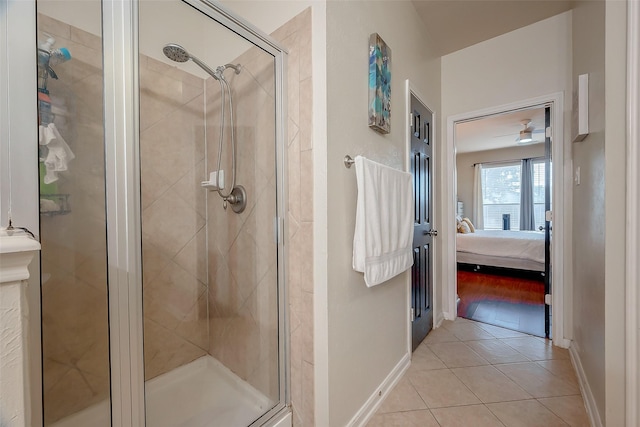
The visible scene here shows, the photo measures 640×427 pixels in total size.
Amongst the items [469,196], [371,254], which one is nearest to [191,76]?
[371,254]

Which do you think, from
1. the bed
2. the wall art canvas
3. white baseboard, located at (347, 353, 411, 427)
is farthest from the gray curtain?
the wall art canvas

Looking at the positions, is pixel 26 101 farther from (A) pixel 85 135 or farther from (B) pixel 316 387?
(B) pixel 316 387

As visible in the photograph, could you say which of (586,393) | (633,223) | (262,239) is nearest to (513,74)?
(633,223)

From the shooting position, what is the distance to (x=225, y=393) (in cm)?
149

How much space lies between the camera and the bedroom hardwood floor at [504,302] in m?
2.71

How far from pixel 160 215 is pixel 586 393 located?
8.51ft

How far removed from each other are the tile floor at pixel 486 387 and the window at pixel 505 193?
5.32 meters

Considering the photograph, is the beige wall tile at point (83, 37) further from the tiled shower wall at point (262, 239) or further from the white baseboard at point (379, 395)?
the white baseboard at point (379, 395)

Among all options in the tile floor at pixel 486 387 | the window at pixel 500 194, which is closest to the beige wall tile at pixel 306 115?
the tile floor at pixel 486 387

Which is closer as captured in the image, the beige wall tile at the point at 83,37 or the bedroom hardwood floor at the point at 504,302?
the beige wall tile at the point at 83,37

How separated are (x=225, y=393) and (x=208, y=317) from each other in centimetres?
44

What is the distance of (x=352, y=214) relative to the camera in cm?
142

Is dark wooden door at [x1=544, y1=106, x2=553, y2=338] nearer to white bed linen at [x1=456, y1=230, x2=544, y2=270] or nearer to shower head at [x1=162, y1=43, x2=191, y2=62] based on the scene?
white bed linen at [x1=456, y1=230, x2=544, y2=270]

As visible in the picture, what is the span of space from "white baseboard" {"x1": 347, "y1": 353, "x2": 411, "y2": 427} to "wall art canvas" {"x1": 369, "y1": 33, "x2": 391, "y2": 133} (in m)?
1.56
